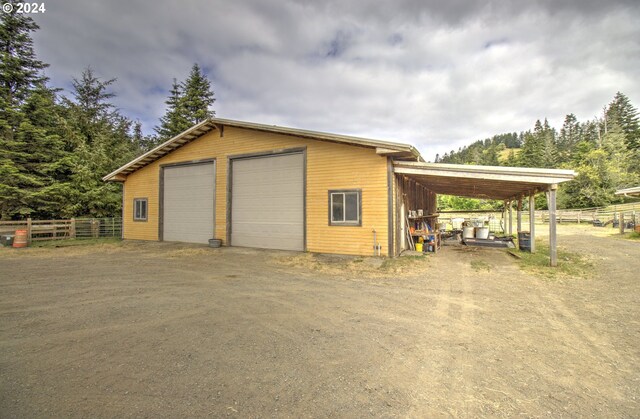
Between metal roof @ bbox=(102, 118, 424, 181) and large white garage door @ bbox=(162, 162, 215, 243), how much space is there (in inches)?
49.2

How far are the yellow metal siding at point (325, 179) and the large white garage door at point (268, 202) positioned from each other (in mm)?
468

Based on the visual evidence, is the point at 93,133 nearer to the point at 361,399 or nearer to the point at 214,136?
the point at 214,136

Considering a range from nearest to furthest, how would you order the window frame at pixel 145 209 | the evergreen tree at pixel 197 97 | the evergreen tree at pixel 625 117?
the window frame at pixel 145 209 < the evergreen tree at pixel 197 97 < the evergreen tree at pixel 625 117

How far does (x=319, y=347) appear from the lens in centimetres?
349

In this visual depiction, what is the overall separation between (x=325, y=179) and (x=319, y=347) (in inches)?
323

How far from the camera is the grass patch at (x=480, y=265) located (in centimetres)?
834

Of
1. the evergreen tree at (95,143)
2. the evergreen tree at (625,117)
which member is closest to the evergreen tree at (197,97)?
the evergreen tree at (95,143)

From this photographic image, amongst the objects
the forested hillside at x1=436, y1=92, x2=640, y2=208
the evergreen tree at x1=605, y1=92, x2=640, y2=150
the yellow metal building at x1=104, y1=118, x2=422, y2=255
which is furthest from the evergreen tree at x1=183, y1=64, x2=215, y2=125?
the evergreen tree at x1=605, y1=92, x2=640, y2=150

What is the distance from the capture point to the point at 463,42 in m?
11.0

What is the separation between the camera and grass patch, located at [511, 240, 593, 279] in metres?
7.42

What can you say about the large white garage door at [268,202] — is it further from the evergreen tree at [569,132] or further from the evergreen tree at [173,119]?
the evergreen tree at [569,132]

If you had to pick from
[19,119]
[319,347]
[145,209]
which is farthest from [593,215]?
[19,119]

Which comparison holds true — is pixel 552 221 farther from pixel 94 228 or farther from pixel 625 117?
pixel 625 117

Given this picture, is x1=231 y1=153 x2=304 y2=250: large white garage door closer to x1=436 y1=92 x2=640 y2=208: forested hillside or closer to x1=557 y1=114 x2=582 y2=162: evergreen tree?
x1=436 y1=92 x2=640 y2=208: forested hillside
